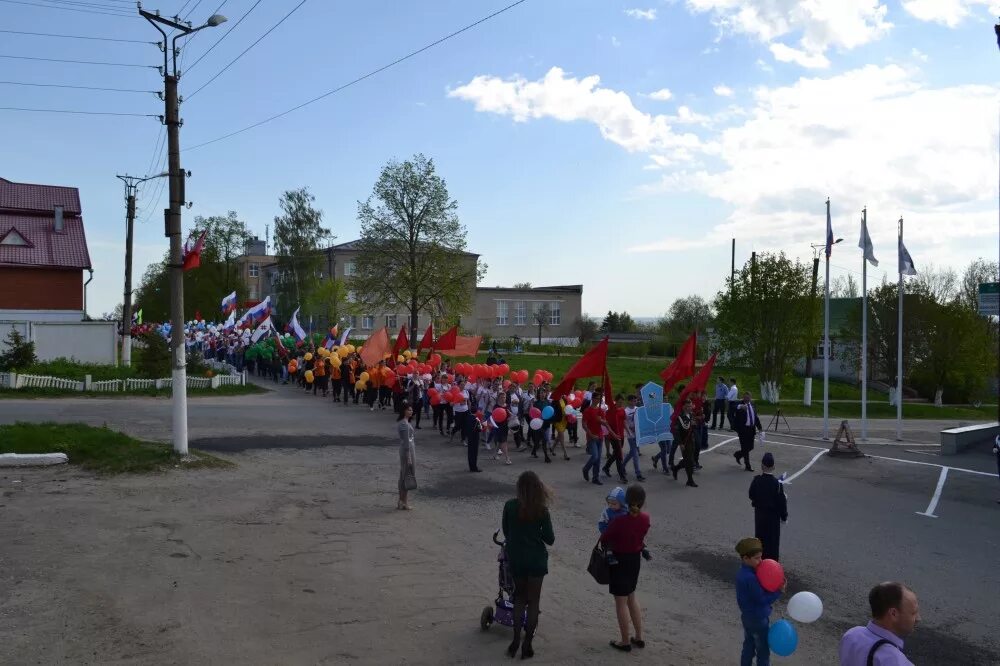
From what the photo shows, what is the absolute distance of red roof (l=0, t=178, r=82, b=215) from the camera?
140 feet

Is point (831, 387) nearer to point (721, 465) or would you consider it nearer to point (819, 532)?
point (721, 465)

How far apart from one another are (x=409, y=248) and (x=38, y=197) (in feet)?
68.7

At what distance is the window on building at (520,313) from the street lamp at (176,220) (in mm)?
70764

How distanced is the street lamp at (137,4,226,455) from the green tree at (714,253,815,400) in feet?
100

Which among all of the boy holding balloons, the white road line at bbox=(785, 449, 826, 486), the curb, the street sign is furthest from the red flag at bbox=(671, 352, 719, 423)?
the curb

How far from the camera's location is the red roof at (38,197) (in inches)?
1682

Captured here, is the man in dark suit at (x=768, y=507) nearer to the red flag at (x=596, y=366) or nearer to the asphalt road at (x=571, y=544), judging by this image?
the asphalt road at (x=571, y=544)

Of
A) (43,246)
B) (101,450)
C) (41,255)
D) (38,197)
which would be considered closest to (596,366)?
(101,450)

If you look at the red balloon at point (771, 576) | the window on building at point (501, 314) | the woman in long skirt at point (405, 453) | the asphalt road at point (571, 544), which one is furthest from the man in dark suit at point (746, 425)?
the window on building at point (501, 314)

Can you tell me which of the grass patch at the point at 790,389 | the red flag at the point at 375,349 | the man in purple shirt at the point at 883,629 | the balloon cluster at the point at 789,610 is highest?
the red flag at the point at 375,349

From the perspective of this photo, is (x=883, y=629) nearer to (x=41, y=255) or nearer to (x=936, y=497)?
(x=936, y=497)

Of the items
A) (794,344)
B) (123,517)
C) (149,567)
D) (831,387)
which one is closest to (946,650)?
(149,567)

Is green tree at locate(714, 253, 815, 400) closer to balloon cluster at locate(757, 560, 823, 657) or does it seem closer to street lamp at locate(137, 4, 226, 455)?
street lamp at locate(137, 4, 226, 455)

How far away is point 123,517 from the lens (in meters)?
10.7
